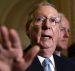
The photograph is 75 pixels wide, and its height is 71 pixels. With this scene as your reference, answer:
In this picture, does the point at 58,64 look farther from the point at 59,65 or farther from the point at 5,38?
the point at 5,38

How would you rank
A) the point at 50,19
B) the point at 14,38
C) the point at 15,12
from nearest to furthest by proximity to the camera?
the point at 14,38
the point at 50,19
the point at 15,12

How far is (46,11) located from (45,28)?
11 cm

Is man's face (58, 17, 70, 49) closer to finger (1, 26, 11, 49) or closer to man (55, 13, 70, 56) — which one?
man (55, 13, 70, 56)

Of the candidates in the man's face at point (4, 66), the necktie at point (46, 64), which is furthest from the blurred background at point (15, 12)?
the man's face at point (4, 66)

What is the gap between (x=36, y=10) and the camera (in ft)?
5.53

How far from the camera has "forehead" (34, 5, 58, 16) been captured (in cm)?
165

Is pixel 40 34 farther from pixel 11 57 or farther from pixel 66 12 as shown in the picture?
pixel 66 12

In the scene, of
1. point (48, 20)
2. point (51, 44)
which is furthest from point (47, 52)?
point (48, 20)

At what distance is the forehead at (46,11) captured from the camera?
165 centimetres

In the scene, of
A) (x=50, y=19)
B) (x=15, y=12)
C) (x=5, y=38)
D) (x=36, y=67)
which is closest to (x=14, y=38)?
(x=5, y=38)

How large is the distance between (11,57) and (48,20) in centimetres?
75

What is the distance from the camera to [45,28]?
1598 millimetres

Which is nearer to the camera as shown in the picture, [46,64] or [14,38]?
[14,38]

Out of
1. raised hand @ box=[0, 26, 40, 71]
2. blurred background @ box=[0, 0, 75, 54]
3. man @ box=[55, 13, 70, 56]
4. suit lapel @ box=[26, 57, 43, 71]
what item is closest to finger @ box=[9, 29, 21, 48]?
raised hand @ box=[0, 26, 40, 71]
